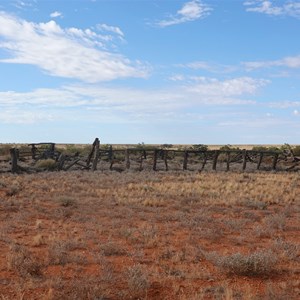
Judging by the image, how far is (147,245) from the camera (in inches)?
418

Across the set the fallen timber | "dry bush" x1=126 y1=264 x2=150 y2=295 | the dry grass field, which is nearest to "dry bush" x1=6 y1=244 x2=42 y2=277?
the dry grass field

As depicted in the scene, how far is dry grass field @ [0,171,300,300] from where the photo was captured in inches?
289

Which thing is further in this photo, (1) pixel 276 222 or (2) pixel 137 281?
(1) pixel 276 222

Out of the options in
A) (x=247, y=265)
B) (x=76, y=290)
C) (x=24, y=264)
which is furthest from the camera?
(x=247, y=265)

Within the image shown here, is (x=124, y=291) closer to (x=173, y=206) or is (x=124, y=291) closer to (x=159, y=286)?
(x=159, y=286)

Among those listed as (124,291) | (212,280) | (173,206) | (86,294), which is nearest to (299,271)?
(212,280)

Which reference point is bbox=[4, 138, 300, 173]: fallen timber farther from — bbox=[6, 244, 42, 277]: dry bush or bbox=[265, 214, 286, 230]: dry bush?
bbox=[6, 244, 42, 277]: dry bush

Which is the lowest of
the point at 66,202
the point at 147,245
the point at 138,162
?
the point at 147,245

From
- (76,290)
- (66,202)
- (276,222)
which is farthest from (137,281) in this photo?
(66,202)

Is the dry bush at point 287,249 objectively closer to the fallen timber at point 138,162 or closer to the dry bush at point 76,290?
the dry bush at point 76,290

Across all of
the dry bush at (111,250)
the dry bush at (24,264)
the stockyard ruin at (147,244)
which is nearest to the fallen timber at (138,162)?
the stockyard ruin at (147,244)

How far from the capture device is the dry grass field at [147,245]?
7336 millimetres

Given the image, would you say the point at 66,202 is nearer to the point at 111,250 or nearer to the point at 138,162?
the point at 111,250

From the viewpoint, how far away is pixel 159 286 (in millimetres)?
7543
